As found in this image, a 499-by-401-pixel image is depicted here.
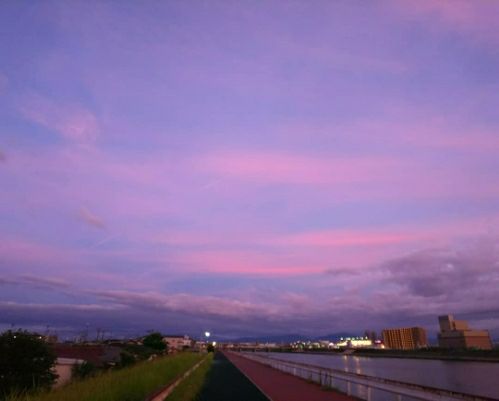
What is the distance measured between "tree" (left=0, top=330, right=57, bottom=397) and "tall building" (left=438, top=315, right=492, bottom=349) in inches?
6250

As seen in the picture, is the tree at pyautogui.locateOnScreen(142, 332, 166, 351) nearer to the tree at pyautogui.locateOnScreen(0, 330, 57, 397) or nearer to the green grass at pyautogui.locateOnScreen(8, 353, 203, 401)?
the tree at pyautogui.locateOnScreen(0, 330, 57, 397)

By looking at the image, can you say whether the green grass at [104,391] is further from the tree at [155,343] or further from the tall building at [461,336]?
the tall building at [461,336]

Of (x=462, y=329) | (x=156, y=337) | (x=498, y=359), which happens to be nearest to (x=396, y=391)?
(x=156, y=337)

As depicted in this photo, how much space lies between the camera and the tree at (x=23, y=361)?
22203mm

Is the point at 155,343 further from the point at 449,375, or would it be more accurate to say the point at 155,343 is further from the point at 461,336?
the point at 461,336

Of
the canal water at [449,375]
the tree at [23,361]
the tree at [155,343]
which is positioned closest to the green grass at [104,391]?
the tree at [23,361]

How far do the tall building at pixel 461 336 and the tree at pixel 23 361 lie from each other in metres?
159

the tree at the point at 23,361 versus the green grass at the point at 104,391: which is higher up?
the tree at the point at 23,361

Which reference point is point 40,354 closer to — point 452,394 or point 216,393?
point 216,393

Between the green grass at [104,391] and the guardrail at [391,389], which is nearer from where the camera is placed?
the green grass at [104,391]

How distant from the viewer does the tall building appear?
157125 mm

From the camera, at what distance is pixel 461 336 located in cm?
15888

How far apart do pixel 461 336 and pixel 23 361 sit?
6419 inches

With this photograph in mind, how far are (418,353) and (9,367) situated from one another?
560 feet
